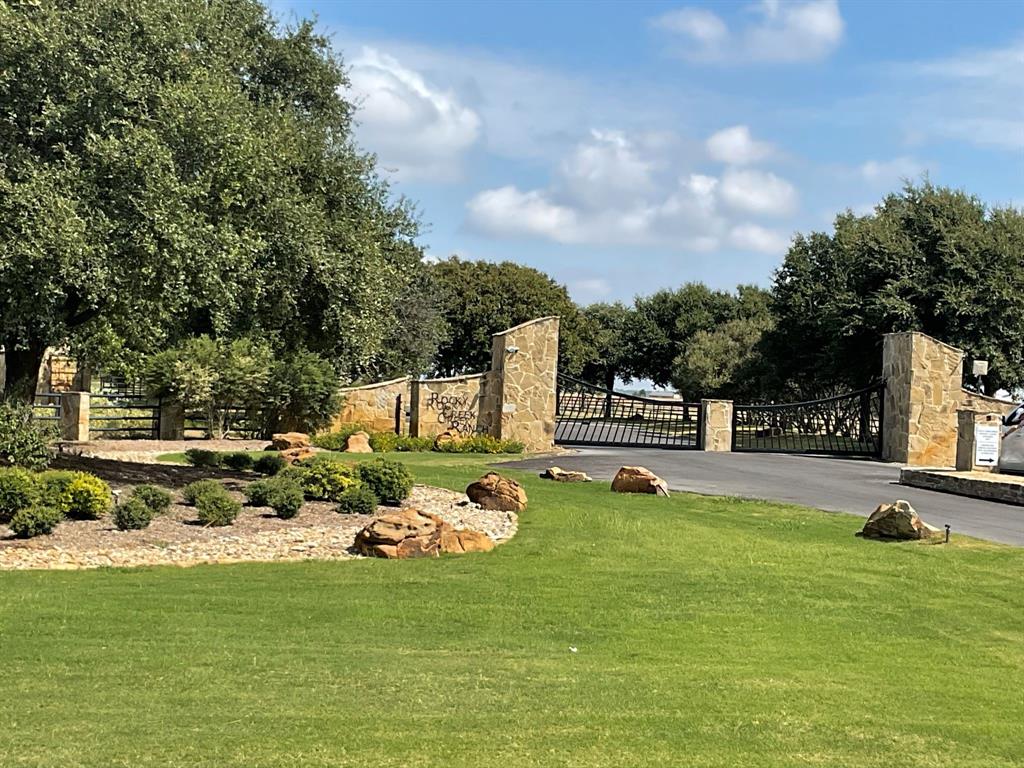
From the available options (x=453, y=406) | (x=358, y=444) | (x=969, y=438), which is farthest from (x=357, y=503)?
(x=453, y=406)

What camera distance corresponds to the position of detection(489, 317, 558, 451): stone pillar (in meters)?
25.3

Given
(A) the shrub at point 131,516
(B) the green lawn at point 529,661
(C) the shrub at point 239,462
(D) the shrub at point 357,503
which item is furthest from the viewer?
(C) the shrub at point 239,462

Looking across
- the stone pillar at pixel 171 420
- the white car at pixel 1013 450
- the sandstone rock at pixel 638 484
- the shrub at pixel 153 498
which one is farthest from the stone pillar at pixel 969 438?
the stone pillar at pixel 171 420

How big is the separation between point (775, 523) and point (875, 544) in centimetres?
191

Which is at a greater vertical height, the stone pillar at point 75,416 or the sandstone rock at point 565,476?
the stone pillar at point 75,416

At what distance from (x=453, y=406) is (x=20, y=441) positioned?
1370cm

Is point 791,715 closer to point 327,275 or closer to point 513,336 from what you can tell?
point 327,275

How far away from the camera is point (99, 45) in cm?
1147

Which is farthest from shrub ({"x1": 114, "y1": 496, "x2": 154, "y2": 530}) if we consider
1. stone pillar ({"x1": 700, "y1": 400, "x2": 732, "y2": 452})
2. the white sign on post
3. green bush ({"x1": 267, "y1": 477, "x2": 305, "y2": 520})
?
stone pillar ({"x1": 700, "y1": 400, "x2": 732, "y2": 452})

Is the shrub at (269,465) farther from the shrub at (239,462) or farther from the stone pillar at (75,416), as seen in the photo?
the stone pillar at (75,416)

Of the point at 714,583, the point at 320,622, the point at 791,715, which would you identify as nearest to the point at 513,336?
the point at 714,583

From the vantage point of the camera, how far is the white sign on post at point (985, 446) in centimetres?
1930

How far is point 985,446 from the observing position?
19375mm

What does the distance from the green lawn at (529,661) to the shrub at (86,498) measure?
2.30m
